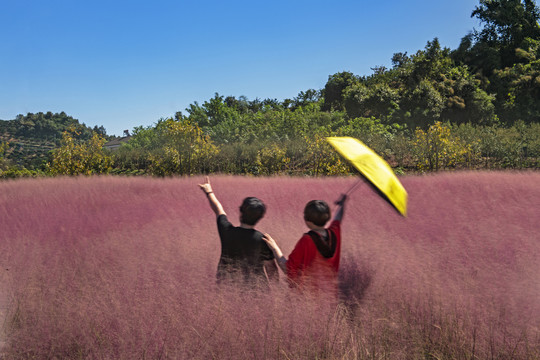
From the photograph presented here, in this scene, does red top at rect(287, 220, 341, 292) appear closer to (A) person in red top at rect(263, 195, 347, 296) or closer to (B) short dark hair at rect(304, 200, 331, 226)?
(A) person in red top at rect(263, 195, 347, 296)

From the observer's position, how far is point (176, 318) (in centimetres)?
265

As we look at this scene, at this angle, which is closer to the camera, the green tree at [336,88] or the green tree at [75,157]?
the green tree at [75,157]

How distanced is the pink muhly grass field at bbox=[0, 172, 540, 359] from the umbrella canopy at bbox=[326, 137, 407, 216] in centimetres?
93

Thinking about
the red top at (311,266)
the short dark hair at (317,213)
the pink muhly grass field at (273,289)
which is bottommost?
the pink muhly grass field at (273,289)

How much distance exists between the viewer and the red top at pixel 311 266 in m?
2.63

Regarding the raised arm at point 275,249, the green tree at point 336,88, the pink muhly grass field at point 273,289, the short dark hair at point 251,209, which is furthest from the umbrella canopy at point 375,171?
the green tree at point 336,88

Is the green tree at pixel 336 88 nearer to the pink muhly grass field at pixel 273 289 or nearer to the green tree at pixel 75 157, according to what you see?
the green tree at pixel 75 157

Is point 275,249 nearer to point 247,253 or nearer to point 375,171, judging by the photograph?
point 247,253

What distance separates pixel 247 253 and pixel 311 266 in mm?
467

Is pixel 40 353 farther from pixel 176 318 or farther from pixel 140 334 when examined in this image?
pixel 176 318

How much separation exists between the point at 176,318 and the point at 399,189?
1832mm

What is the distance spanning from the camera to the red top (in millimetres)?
2627

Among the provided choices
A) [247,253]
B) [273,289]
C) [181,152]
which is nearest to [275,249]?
[247,253]

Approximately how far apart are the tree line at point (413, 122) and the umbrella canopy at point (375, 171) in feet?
30.9
